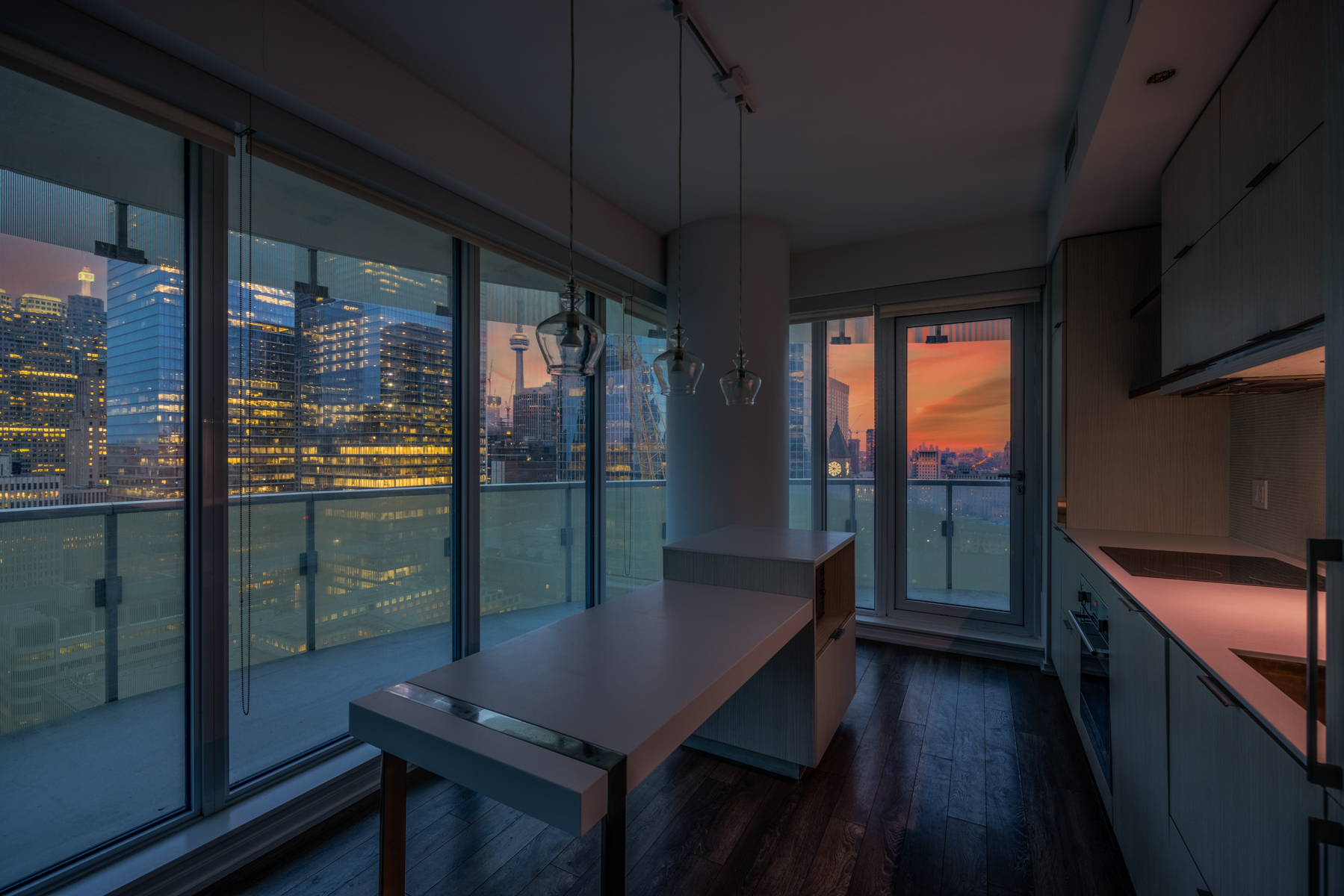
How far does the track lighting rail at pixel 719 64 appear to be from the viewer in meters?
1.90

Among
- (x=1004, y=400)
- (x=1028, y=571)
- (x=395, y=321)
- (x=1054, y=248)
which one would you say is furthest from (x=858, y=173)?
(x=1028, y=571)

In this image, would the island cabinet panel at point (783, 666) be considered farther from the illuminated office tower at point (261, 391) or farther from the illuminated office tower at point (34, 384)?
the illuminated office tower at point (34, 384)

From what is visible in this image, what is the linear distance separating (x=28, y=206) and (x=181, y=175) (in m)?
0.40

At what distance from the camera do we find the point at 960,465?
390 centimetres

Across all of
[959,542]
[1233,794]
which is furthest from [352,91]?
[959,542]

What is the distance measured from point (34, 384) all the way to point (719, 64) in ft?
7.76

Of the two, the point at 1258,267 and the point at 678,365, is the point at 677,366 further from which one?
the point at 1258,267

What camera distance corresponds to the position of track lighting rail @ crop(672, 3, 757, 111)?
74.9 inches

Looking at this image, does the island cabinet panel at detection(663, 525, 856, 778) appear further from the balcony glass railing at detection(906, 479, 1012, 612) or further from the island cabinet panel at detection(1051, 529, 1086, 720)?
the balcony glass railing at detection(906, 479, 1012, 612)

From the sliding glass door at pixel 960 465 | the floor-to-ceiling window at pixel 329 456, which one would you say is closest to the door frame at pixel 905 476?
the sliding glass door at pixel 960 465

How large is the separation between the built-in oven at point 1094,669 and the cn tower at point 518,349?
2.73 meters

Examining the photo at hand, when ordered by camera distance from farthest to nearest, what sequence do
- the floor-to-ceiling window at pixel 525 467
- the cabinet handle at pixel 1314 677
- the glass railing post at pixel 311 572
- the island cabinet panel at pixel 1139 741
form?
the floor-to-ceiling window at pixel 525 467 → the glass railing post at pixel 311 572 → the island cabinet panel at pixel 1139 741 → the cabinet handle at pixel 1314 677

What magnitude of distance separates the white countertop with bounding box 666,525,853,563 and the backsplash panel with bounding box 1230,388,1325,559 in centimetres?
151

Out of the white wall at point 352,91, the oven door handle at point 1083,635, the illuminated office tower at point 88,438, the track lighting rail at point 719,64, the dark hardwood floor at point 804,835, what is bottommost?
the dark hardwood floor at point 804,835
